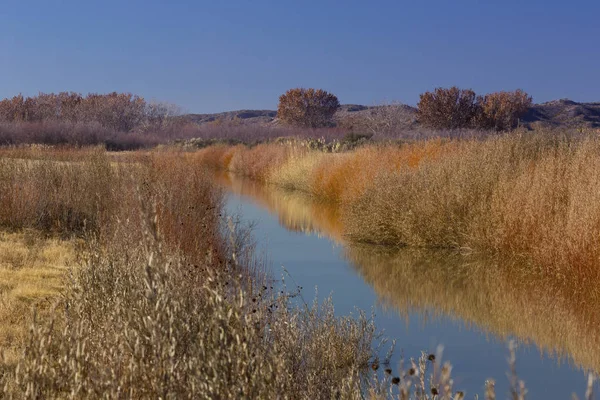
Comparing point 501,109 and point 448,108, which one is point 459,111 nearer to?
point 448,108

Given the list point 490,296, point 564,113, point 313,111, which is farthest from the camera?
point 564,113

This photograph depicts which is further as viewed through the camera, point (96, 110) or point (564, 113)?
point (564, 113)

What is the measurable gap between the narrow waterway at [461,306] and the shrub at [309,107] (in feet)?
195

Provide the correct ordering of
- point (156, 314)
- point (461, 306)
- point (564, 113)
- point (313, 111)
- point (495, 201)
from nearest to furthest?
point (156, 314), point (461, 306), point (495, 201), point (313, 111), point (564, 113)

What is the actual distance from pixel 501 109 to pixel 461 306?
5416cm

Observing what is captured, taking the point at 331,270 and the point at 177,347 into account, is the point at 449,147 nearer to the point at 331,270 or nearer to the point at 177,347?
the point at 331,270

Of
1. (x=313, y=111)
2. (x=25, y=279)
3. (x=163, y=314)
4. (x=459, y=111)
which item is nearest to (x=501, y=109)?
(x=459, y=111)

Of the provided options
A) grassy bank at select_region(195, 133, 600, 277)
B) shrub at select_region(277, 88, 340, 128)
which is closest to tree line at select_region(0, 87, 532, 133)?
shrub at select_region(277, 88, 340, 128)

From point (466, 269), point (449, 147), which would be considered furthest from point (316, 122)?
point (466, 269)

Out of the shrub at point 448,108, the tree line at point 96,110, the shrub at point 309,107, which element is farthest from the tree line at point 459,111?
the tree line at point 96,110

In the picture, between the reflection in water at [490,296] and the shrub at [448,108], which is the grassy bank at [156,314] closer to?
the reflection in water at [490,296]

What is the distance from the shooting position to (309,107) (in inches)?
2908

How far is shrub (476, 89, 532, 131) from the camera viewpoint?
57188mm

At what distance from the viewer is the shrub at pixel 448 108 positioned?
181 feet
